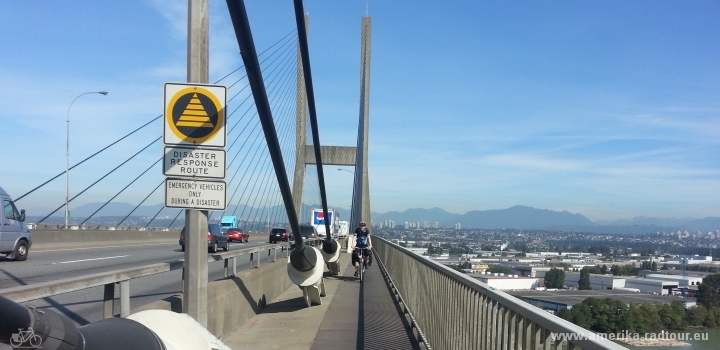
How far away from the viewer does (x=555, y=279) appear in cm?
617

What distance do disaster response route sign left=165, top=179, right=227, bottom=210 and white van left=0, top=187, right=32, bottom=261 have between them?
1424 centimetres

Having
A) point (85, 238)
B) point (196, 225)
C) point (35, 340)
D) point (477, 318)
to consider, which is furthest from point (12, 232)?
point (35, 340)

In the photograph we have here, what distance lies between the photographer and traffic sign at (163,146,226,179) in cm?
616

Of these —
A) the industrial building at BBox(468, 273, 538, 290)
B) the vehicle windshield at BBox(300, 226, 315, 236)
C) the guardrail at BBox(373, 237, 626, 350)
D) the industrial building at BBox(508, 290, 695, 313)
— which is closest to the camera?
the guardrail at BBox(373, 237, 626, 350)

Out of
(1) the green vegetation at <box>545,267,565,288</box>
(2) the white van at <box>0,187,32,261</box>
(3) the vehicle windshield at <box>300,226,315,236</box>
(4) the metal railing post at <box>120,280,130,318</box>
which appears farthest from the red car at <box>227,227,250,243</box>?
(1) the green vegetation at <box>545,267,565,288</box>

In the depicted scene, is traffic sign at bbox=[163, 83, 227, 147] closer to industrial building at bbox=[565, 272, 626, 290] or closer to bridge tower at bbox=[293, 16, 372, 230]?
industrial building at bbox=[565, 272, 626, 290]

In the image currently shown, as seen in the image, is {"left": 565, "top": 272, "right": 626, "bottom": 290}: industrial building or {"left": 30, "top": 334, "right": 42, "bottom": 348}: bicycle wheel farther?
{"left": 565, "top": 272, "right": 626, "bottom": 290}: industrial building

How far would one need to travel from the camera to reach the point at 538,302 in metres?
5.03

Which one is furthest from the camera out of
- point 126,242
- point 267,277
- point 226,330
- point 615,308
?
point 126,242

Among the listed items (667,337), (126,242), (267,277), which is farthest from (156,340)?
(126,242)

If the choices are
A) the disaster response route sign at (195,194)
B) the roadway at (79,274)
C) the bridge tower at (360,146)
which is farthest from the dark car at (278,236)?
the disaster response route sign at (195,194)

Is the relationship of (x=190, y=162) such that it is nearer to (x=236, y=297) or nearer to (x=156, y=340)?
(x=156, y=340)

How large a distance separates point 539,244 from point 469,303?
4701 mm

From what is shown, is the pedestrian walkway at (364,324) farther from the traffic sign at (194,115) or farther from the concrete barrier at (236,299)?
the traffic sign at (194,115)
